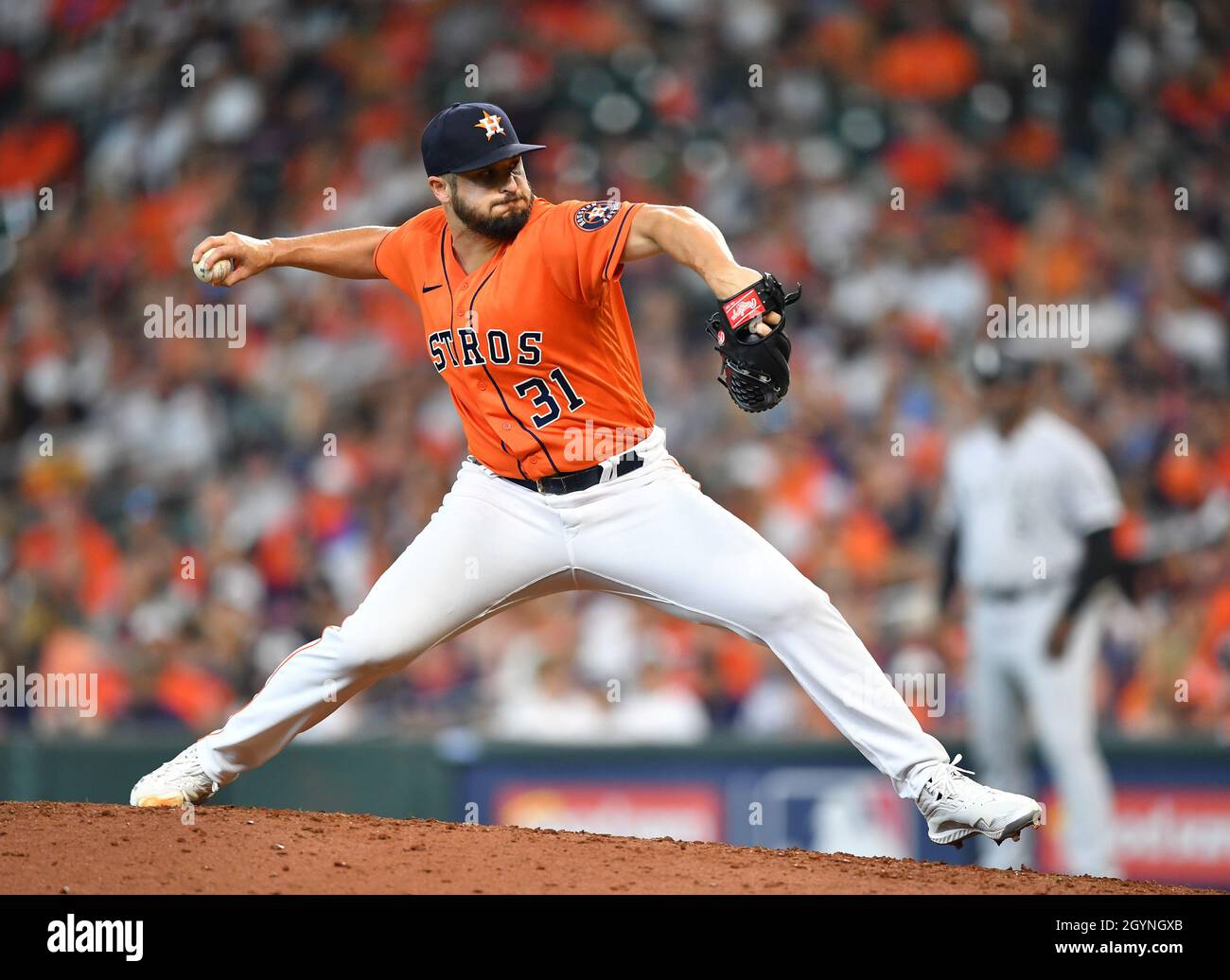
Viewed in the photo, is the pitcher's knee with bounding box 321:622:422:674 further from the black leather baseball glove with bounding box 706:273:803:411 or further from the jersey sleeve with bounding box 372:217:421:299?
the black leather baseball glove with bounding box 706:273:803:411

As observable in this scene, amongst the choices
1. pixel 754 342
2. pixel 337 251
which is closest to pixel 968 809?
pixel 754 342

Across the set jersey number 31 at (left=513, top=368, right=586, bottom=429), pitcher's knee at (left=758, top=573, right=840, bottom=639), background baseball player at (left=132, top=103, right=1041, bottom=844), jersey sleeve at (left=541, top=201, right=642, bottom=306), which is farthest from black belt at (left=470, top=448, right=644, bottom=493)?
pitcher's knee at (left=758, top=573, right=840, bottom=639)

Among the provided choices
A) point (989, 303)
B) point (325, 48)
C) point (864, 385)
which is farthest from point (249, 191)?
point (989, 303)

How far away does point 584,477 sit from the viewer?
12.2 feet

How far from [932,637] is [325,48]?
5783 millimetres

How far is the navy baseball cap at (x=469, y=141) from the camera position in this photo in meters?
3.67

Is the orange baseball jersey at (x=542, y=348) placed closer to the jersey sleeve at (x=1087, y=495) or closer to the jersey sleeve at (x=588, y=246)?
the jersey sleeve at (x=588, y=246)

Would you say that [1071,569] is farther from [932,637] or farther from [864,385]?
[864,385]

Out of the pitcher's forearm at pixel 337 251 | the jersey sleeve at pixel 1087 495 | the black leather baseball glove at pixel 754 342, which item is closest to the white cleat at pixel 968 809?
the black leather baseball glove at pixel 754 342

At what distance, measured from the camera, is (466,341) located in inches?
148

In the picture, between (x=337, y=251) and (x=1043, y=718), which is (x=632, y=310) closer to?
(x=1043, y=718)

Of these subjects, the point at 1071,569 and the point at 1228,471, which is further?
the point at 1228,471

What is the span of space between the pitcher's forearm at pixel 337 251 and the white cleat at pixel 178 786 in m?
1.36
